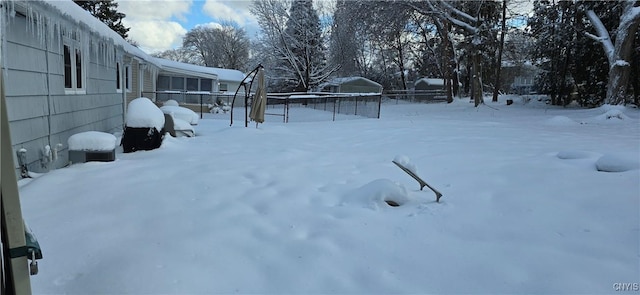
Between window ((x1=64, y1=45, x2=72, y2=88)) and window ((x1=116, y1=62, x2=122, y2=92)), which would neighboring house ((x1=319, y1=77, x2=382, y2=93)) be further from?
window ((x1=64, y1=45, x2=72, y2=88))

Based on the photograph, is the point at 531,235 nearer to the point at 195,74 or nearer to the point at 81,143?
the point at 81,143

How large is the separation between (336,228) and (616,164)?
9.68 feet

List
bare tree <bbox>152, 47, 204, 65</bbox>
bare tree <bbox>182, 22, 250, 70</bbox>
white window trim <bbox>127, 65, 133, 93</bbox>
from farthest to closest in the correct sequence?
bare tree <bbox>152, 47, 204, 65</bbox> → bare tree <bbox>182, 22, 250, 70</bbox> → white window trim <bbox>127, 65, 133, 93</bbox>

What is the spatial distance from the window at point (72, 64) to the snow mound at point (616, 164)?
7.04 meters

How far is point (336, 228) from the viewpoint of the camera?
10.4 ft

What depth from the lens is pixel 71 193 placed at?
153 inches

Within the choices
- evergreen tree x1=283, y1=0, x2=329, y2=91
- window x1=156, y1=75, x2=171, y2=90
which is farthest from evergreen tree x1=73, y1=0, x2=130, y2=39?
evergreen tree x1=283, y1=0, x2=329, y2=91

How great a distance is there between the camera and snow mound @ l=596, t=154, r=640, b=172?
396cm

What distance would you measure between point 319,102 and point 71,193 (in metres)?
19.9

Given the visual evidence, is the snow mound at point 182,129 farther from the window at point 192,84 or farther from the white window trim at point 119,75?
the window at point 192,84

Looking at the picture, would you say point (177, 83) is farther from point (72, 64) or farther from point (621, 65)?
point (621, 65)

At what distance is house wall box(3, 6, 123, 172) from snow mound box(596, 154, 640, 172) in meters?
5.60

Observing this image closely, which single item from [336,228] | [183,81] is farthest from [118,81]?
[183,81]

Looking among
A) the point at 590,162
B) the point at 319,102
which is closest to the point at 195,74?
the point at 319,102
